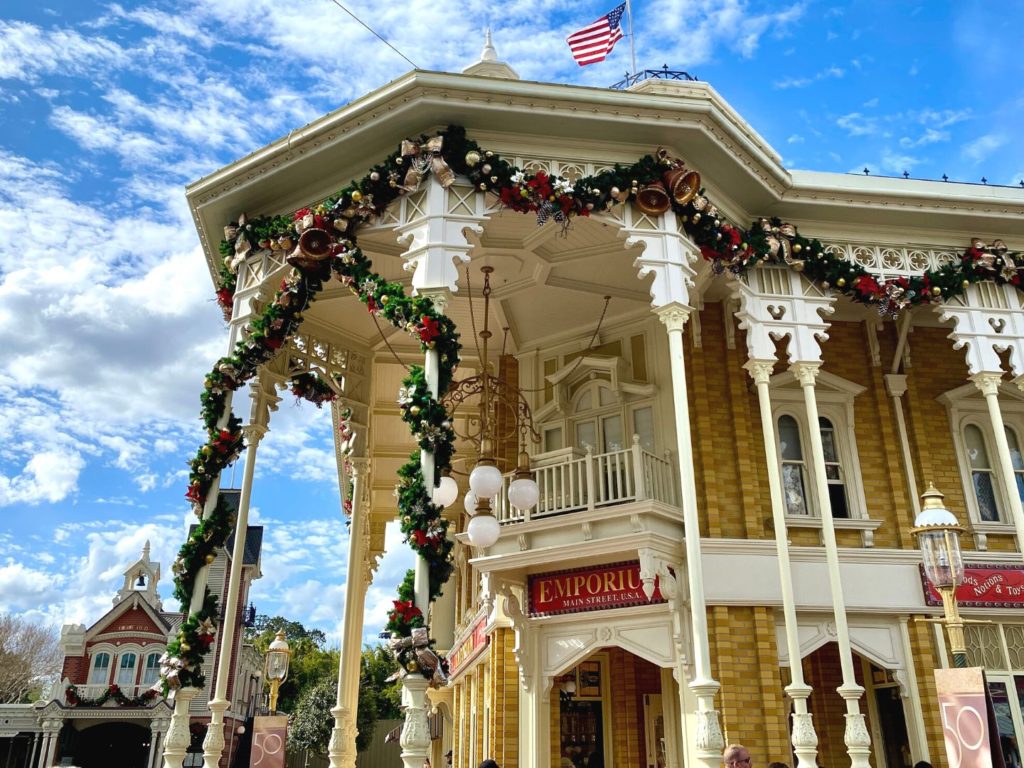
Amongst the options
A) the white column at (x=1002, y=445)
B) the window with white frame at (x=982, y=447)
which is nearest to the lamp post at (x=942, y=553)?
the white column at (x=1002, y=445)

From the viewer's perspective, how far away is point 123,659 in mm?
39312

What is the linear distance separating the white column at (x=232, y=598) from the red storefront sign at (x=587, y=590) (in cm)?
407

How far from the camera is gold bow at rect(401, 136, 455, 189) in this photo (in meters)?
9.21

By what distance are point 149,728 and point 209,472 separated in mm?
33675

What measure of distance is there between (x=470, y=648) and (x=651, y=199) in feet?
35.1

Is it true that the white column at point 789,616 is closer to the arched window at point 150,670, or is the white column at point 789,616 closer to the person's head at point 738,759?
the person's head at point 738,759

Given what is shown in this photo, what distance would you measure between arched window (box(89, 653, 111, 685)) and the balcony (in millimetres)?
34097

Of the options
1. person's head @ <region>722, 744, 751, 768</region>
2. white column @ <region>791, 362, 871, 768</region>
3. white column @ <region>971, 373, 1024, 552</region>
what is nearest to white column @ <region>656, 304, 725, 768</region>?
person's head @ <region>722, 744, 751, 768</region>

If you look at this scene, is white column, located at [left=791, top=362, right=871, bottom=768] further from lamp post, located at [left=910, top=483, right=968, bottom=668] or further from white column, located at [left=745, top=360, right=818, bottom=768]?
lamp post, located at [left=910, top=483, right=968, bottom=668]

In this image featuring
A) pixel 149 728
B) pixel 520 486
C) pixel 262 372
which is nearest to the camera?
pixel 520 486

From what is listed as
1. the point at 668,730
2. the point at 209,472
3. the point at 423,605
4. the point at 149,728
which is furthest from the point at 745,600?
the point at 149,728

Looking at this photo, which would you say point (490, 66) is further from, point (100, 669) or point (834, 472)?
point (100, 669)

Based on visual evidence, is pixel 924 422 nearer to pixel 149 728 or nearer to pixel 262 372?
pixel 262 372

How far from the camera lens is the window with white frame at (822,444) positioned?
40.2 ft
